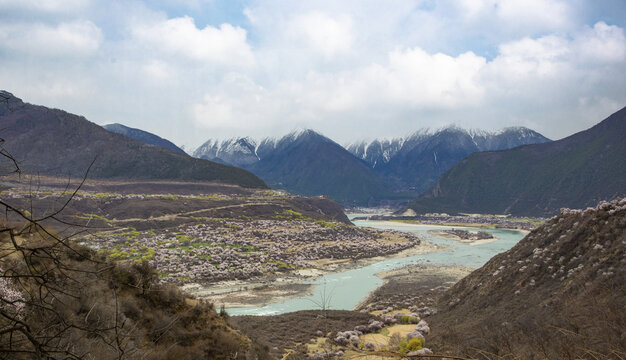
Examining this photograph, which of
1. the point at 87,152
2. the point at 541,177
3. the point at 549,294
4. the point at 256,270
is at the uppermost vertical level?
the point at 541,177

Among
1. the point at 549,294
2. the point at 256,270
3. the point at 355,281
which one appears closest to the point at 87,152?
the point at 256,270

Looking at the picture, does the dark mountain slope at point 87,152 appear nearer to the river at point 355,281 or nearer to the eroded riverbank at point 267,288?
the river at point 355,281

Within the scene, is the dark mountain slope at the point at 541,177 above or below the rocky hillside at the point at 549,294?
above

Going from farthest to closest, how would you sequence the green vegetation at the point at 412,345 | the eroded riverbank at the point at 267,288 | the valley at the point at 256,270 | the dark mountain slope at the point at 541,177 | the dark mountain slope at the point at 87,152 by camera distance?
1. the dark mountain slope at the point at 541,177
2. the dark mountain slope at the point at 87,152
3. the eroded riverbank at the point at 267,288
4. the green vegetation at the point at 412,345
5. the valley at the point at 256,270

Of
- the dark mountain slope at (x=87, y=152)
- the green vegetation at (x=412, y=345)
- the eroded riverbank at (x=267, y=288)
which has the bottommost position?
the eroded riverbank at (x=267, y=288)

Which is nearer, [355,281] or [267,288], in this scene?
[267,288]

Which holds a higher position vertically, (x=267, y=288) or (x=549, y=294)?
(x=549, y=294)

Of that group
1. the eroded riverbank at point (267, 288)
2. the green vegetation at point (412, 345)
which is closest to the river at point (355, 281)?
the eroded riverbank at point (267, 288)

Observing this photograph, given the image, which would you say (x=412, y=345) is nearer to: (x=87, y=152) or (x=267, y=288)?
(x=267, y=288)
